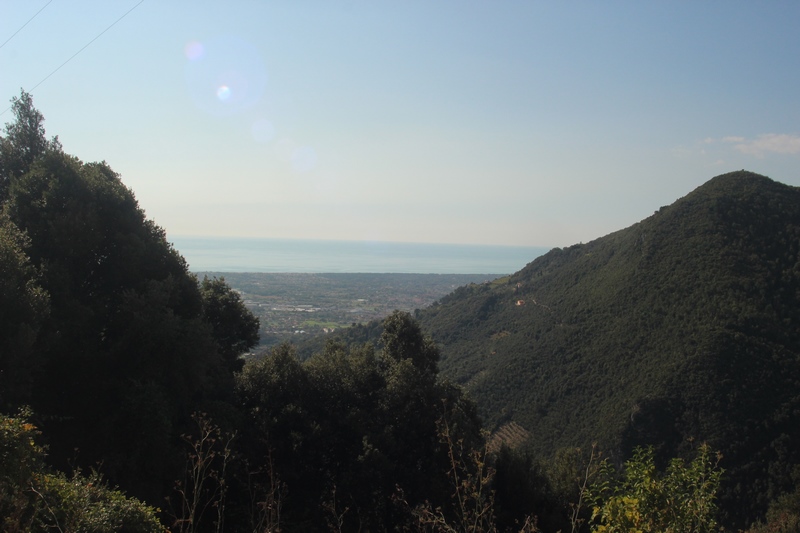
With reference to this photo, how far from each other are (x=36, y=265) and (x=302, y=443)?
6.95 metres

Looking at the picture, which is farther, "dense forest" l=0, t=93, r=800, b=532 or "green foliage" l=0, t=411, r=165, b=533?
"dense forest" l=0, t=93, r=800, b=532

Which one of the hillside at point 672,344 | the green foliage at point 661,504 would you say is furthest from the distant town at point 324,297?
the green foliage at point 661,504

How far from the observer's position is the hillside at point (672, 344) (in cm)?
2328

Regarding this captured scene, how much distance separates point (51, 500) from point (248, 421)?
7229mm

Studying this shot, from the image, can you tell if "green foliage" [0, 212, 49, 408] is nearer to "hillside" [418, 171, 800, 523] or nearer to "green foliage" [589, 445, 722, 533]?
"green foliage" [589, 445, 722, 533]

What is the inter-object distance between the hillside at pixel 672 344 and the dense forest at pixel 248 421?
183 millimetres

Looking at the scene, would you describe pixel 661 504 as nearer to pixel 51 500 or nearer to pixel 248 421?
pixel 51 500

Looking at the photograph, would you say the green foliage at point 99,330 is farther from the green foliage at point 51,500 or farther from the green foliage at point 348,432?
the green foliage at point 51,500

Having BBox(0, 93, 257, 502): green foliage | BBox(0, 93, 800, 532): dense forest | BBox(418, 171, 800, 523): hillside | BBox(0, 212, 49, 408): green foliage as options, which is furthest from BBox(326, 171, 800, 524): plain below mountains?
BBox(0, 212, 49, 408): green foliage

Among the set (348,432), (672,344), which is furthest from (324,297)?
(348,432)

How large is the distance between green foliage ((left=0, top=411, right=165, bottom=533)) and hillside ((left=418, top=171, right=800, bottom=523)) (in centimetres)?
2456

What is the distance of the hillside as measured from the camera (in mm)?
23281

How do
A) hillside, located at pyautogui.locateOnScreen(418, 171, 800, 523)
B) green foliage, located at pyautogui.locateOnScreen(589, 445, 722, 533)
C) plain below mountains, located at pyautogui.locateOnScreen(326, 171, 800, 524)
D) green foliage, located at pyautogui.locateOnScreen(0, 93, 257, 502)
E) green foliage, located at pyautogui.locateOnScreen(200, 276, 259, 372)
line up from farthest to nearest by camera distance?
hillside, located at pyautogui.locateOnScreen(418, 171, 800, 523), plain below mountains, located at pyautogui.locateOnScreen(326, 171, 800, 524), green foliage, located at pyautogui.locateOnScreen(200, 276, 259, 372), green foliage, located at pyautogui.locateOnScreen(0, 93, 257, 502), green foliage, located at pyautogui.locateOnScreen(589, 445, 722, 533)

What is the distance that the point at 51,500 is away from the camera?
398cm
